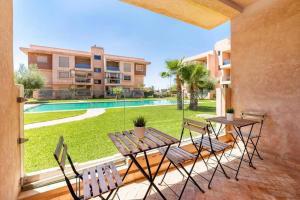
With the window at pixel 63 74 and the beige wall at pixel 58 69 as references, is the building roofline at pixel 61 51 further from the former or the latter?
the window at pixel 63 74

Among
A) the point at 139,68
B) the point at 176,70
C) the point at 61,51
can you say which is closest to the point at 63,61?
the point at 61,51

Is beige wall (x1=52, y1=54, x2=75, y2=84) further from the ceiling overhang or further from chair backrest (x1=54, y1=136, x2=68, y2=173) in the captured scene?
chair backrest (x1=54, y1=136, x2=68, y2=173)

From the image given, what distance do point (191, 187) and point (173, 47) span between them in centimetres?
2249

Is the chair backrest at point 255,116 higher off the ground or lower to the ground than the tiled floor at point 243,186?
higher

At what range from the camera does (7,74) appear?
1.70m

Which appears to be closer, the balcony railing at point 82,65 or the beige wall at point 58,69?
the beige wall at point 58,69

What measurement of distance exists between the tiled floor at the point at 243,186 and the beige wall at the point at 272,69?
1.89 feet

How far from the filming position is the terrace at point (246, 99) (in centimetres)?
180

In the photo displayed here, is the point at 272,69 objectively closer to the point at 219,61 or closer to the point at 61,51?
the point at 219,61

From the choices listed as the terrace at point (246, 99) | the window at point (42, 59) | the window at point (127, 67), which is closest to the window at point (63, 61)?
the window at point (42, 59)

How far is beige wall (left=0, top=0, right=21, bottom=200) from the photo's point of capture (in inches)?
60.7

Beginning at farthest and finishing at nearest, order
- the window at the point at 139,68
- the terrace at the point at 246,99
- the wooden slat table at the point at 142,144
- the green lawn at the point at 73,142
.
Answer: the window at the point at 139,68, the green lawn at the point at 73,142, the terrace at the point at 246,99, the wooden slat table at the point at 142,144

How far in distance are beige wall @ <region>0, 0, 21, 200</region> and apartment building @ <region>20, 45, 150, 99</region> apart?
1567 centimetres

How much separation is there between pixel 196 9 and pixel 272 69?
6.97ft
